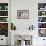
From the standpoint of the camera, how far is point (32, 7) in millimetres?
6094

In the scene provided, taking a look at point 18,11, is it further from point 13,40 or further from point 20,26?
point 13,40

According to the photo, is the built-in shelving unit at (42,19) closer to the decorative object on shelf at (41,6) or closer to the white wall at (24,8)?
the decorative object on shelf at (41,6)

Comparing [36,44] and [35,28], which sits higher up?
[35,28]

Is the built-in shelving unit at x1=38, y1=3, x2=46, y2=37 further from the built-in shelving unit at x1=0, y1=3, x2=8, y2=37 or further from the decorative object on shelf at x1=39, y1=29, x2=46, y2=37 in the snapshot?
the built-in shelving unit at x1=0, y1=3, x2=8, y2=37

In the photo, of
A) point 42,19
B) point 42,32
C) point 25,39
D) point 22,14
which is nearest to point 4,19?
point 22,14

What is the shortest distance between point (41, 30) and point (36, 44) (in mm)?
769

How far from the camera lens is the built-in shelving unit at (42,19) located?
6.17 meters

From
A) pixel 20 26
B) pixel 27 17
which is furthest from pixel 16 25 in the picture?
pixel 27 17

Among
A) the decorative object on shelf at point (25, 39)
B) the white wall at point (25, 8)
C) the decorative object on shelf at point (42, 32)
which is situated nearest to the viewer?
the decorative object on shelf at point (25, 39)

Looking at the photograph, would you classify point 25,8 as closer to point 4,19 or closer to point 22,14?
point 22,14

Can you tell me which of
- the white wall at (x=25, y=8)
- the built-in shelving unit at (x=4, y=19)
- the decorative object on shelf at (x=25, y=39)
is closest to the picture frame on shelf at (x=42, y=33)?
the white wall at (x=25, y=8)

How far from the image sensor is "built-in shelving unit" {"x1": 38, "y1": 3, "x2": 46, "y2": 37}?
243 inches

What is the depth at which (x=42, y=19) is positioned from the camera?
6.22 meters

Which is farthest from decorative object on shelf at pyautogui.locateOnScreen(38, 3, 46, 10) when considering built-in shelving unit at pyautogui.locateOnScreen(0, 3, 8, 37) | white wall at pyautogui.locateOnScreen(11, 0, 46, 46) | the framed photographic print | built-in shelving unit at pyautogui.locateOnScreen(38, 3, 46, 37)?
built-in shelving unit at pyautogui.locateOnScreen(0, 3, 8, 37)
